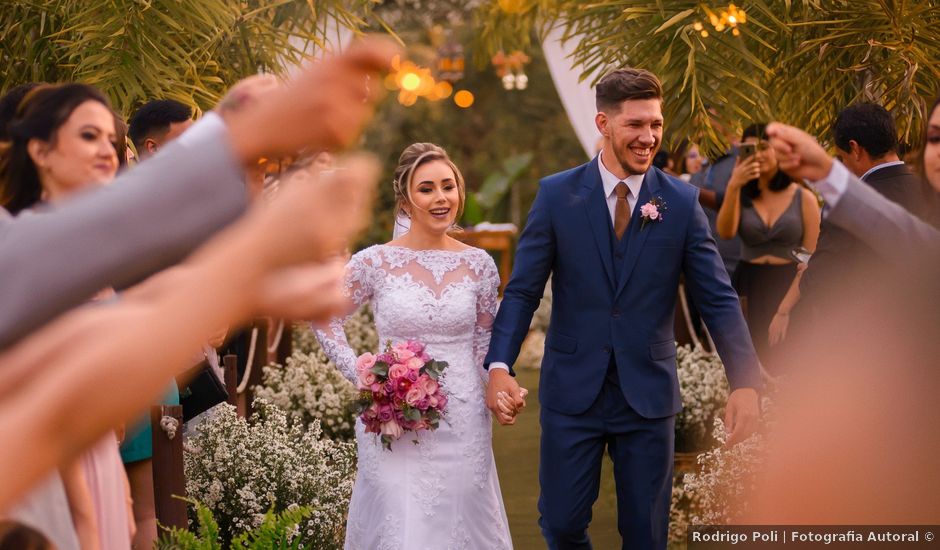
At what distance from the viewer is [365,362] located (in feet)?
16.1

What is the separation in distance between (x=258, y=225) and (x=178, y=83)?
514 centimetres

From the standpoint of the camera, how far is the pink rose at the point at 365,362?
488 cm

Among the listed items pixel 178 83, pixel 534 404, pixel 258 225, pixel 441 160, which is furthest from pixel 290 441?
pixel 534 404

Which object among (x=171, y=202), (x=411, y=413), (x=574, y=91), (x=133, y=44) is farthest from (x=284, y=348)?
(x=171, y=202)

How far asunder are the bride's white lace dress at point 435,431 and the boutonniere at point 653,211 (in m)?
0.87

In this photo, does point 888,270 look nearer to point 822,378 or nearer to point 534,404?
point 822,378

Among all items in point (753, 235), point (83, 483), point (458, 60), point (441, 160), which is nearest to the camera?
point (83, 483)

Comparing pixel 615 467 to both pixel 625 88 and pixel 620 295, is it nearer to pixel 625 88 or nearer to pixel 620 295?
pixel 620 295

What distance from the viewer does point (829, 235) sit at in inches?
221

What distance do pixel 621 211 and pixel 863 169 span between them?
63.7 inches

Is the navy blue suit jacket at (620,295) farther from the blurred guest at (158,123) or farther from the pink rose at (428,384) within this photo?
the blurred guest at (158,123)

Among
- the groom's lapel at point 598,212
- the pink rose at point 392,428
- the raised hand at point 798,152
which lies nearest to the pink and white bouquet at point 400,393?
the pink rose at point 392,428

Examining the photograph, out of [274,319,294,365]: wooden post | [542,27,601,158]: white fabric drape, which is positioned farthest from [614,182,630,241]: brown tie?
[542,27,601,158]: white fabric drape

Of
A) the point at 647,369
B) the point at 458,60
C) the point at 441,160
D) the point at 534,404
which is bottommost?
the point at 534,404
